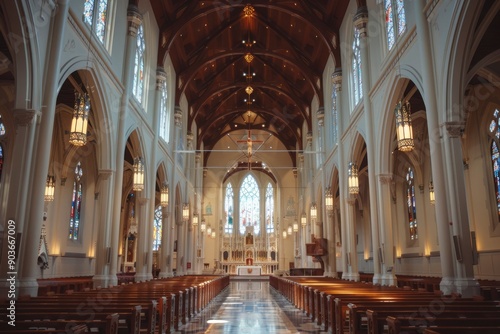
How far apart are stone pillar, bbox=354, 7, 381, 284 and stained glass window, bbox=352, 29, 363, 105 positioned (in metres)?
2.03

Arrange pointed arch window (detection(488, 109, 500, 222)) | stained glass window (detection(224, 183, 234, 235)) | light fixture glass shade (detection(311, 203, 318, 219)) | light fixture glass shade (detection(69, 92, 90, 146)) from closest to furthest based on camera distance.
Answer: light fixture glass shade (detection(69, 92, 90, 146)), pointed arch window (detection(488, 109, 500, 222)), light fixture glass shade (detection(311, 203, 318, 219)), stained glass window (detection(224, 183, 234, 235))

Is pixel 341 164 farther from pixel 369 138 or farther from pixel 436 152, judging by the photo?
pixel 436 152

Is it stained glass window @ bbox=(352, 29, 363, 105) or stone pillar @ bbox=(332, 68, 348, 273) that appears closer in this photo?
stained glass window @ bbox=(352, 29, 363, 105)

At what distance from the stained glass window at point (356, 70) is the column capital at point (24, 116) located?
45.1 feet

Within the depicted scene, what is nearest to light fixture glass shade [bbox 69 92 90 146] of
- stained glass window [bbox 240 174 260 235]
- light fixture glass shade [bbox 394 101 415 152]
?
light fixture glass shade [bbox 394 101 415 152]

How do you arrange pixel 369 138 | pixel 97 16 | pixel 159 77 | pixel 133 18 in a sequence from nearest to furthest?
pixel 97 16
pixel 369 138
pixel 133 18
pixel 159 77

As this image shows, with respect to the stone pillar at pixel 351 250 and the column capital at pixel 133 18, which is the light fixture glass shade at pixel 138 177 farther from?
the stone pillar at pixel 351 250

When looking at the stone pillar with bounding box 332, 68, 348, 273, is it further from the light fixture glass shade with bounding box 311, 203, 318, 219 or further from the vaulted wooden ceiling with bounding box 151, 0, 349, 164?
the light fixture glass shade with bounding box 311, 203, 318, 219

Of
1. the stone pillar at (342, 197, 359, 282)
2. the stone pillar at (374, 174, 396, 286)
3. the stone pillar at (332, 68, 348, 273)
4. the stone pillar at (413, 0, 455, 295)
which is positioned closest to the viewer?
the stone pillar at (413, 0, 455, 295)

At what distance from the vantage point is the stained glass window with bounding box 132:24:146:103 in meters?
18.8

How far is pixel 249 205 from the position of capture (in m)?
46.2

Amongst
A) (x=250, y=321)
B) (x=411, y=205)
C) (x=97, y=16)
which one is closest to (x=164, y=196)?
(x=97, y=16)

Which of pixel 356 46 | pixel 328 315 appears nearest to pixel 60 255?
pixel 328 315

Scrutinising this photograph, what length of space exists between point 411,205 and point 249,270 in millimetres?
20460
